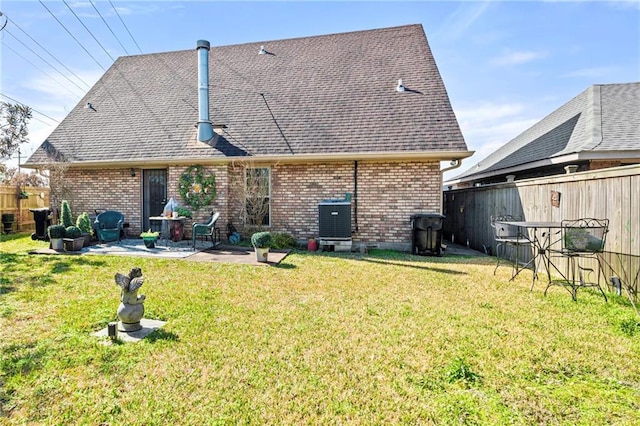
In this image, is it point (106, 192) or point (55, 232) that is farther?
point (106, 192)

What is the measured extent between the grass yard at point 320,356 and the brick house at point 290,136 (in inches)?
169

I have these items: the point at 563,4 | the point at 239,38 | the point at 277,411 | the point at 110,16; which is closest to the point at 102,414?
the point at 277,411

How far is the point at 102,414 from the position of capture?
2232 millimetres

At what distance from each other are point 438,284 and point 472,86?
342 inches

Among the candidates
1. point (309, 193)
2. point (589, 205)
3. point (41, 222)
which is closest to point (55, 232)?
point (41, 222)

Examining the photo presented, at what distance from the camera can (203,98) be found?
33.2 ft

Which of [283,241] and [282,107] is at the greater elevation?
[282,107]

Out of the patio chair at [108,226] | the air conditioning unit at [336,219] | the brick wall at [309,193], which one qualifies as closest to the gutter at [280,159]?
the brick wall at [309,193]

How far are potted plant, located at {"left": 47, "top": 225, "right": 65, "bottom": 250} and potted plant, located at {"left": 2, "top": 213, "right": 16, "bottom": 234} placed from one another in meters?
6.43

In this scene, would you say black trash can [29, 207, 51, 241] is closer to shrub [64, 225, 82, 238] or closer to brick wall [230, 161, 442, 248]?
shrub [64, 225, 82, 238]

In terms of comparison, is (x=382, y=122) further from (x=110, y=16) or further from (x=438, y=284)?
(x=110, y=16)

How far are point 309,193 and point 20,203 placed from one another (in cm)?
1188

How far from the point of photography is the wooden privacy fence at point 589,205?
455 centimetres

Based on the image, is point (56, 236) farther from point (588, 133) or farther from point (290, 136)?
point (588, 133)
